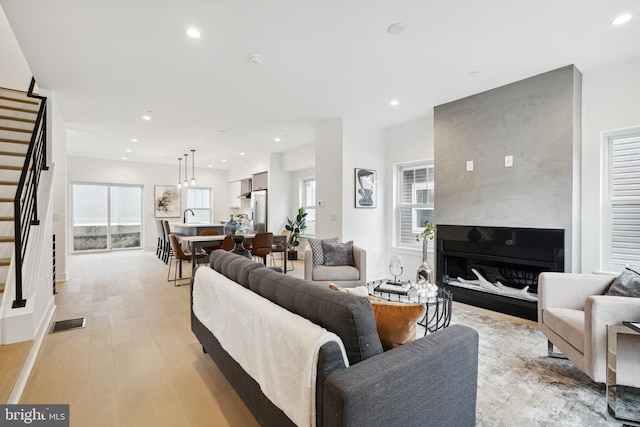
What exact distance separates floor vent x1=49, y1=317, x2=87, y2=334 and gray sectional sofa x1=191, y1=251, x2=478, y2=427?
2.55 metres

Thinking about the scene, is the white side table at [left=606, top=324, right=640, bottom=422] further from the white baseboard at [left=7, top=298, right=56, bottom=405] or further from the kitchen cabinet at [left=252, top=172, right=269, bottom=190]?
the kitchen cabinet at [left=252, top=172, right=269, bottom=190]

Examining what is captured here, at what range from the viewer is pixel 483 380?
2.19 metres

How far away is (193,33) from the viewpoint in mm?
2602

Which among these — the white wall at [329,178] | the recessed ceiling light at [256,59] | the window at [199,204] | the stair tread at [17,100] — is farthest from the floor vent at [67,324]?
the window at [199,204]

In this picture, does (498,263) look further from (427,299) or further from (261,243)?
(261,243)

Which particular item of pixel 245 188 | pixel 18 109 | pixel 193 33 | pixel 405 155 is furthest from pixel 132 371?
pixel 245 188

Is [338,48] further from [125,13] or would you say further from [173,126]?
[173,126]

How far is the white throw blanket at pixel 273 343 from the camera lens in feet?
3.85

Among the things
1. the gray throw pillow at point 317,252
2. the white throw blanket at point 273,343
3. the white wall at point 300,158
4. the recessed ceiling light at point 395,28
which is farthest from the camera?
the white wall at point 300,158

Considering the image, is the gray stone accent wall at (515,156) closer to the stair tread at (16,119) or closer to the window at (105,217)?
the stair tread at (16,119)

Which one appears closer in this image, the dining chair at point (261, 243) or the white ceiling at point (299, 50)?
the white ceiling at point (299, 50)

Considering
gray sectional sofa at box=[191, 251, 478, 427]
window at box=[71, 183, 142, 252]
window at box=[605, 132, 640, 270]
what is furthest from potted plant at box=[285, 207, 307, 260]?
gray sectional sofa at box=[191, 251, 478, 427]

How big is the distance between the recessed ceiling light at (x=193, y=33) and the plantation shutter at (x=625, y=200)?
4.32 metres

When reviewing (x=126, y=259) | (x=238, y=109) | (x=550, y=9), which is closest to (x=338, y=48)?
(x=550, y=9)
